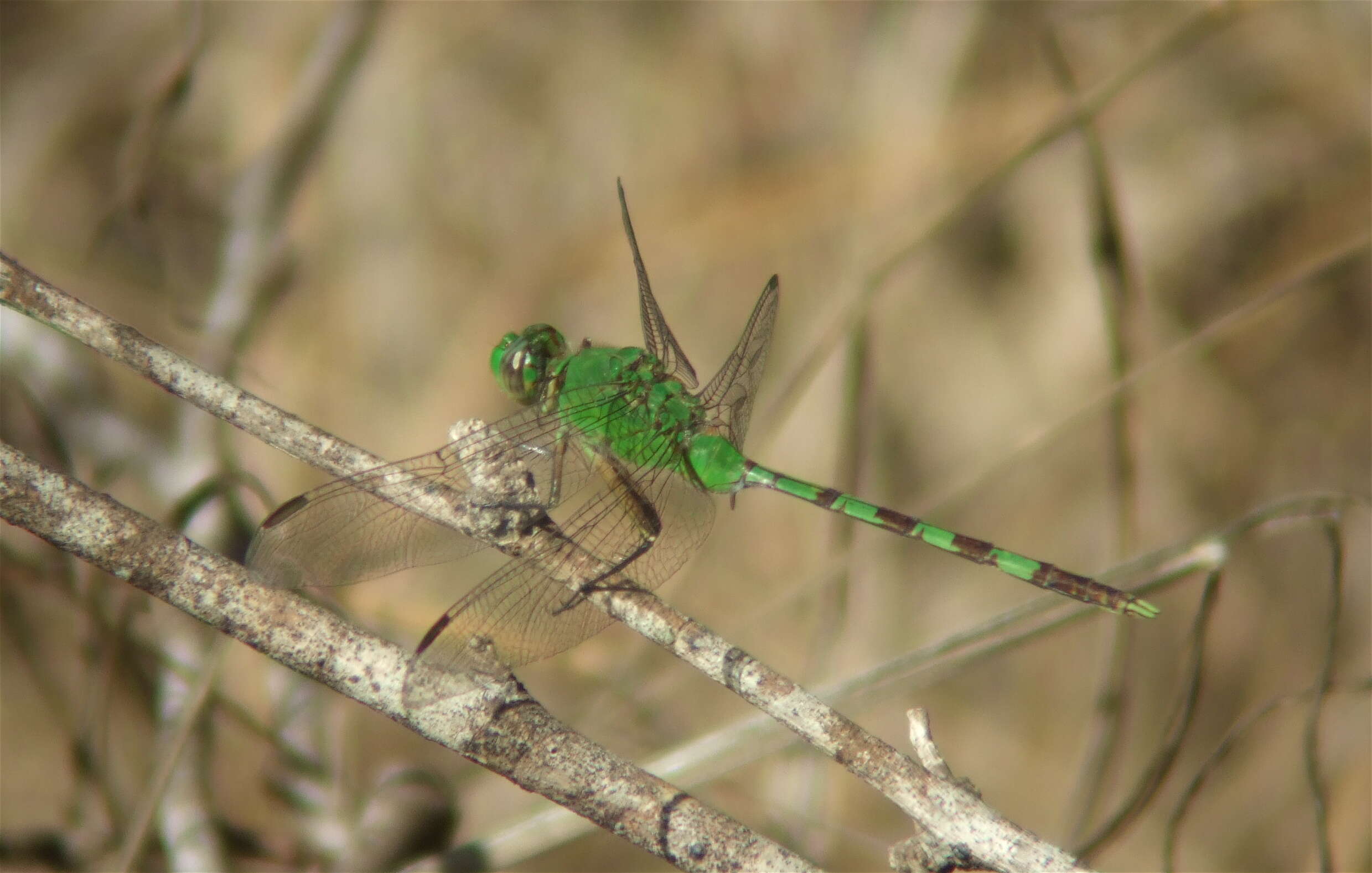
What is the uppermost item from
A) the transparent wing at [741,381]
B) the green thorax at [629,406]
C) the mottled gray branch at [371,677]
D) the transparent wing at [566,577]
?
the transparent wing at [741,381]

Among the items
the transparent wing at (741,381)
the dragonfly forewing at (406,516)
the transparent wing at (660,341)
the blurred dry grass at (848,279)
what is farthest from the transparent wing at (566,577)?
the blurred dry grass at (848,279)

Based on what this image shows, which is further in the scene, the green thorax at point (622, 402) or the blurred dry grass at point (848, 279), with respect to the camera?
the blurred dry grass at point (848, 279)

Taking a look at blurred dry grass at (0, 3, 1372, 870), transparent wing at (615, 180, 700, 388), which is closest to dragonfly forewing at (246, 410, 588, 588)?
transparent wing at (615, 180, 700, 388)

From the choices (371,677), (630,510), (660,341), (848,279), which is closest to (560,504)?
(630,510)

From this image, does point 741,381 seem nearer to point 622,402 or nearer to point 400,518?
point 622,402

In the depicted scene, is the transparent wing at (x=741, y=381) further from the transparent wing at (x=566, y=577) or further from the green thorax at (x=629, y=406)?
the transparent wing at (x=566, y=577)

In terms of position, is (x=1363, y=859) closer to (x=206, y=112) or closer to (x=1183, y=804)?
(x=1183, y=804)

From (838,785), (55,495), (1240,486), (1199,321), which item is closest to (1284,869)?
(1240,486)
